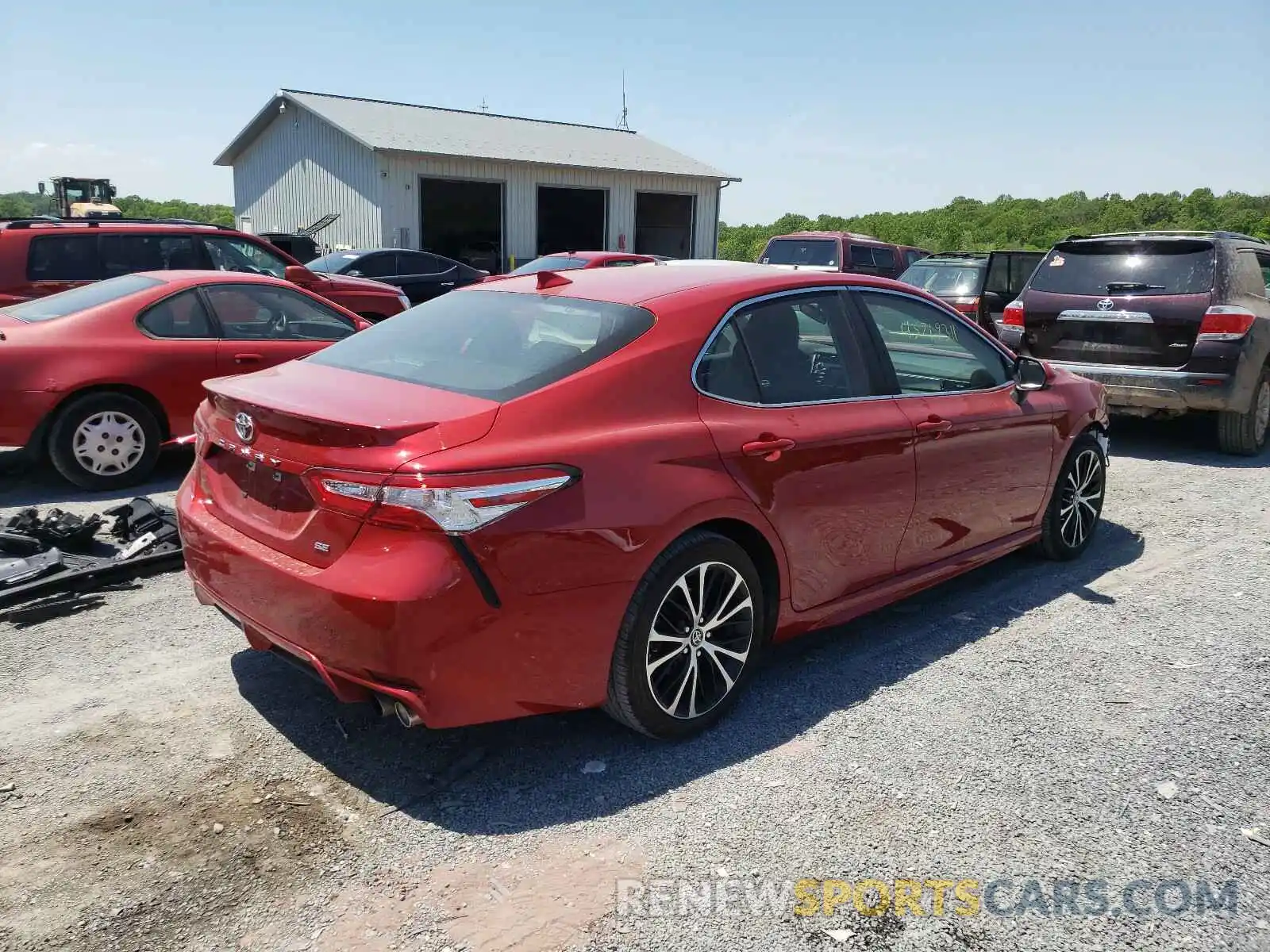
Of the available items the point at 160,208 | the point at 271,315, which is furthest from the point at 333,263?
the point at 160,208

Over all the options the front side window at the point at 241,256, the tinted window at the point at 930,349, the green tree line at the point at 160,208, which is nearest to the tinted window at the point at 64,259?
the front side window at the point at 241,256

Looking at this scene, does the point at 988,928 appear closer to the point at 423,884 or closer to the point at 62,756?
the point at 423,884

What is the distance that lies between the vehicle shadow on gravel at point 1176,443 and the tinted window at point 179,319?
7.29m

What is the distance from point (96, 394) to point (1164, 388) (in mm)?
8111

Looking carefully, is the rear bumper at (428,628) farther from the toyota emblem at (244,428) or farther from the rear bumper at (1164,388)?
the rear bumper at (1164,388)

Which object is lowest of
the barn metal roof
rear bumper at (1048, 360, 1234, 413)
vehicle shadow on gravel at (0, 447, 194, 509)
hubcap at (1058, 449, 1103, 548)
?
vehicle shadow on gravel at (0, 447, 194, 509)

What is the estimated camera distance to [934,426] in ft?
14.5

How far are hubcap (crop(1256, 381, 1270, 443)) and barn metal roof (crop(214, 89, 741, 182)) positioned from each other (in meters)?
18.2

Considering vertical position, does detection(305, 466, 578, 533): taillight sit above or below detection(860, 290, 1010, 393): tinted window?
below

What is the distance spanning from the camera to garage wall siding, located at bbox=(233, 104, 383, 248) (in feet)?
76.9

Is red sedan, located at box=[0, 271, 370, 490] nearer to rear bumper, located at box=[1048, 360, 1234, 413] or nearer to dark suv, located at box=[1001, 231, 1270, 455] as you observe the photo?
dark suv, located at box=[1001, 231, 1270, 455]

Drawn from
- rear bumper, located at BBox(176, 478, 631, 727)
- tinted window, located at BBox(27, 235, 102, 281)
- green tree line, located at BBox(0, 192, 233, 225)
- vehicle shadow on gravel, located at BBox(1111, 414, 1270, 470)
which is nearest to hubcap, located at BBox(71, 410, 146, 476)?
tinted window, located at BBox(27, 235, 102, 281)

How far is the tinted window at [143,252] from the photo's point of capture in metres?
9.20

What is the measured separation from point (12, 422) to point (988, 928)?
20.9ft
